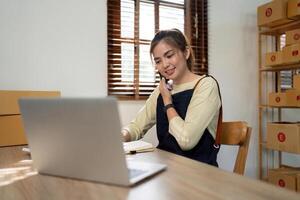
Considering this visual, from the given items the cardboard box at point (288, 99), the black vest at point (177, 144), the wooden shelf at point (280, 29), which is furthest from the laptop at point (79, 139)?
the wooden shelf at point (280, 29)

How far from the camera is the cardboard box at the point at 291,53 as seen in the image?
84.1 inches

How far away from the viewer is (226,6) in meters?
2.55

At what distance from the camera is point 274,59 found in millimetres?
2336

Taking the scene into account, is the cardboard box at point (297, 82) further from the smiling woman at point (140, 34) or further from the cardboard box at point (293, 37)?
the smiling woman at point (140, 34)

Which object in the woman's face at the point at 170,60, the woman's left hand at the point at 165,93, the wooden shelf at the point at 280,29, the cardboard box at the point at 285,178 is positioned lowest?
the cardboard box at the point at 285,178

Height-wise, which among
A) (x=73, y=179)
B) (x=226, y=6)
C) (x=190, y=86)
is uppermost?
(x=226, y=6)

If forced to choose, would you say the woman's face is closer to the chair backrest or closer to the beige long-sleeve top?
the beige long-sleeve top

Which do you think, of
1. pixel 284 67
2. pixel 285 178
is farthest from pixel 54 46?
pixel 285 178

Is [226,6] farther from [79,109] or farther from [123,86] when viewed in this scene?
[79,109]

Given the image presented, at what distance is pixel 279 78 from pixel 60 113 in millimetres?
2579

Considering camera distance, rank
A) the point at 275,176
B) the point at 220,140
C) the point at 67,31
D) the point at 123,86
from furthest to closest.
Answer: the point at 275,176, the point at 123,86, the point at 67,31, the point at 220,140

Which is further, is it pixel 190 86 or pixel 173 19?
pixel 173 19

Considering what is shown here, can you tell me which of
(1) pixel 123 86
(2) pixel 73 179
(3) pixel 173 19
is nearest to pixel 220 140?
(2) pixel 73 179

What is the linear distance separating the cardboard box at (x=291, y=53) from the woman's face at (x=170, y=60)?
3.78 ft
